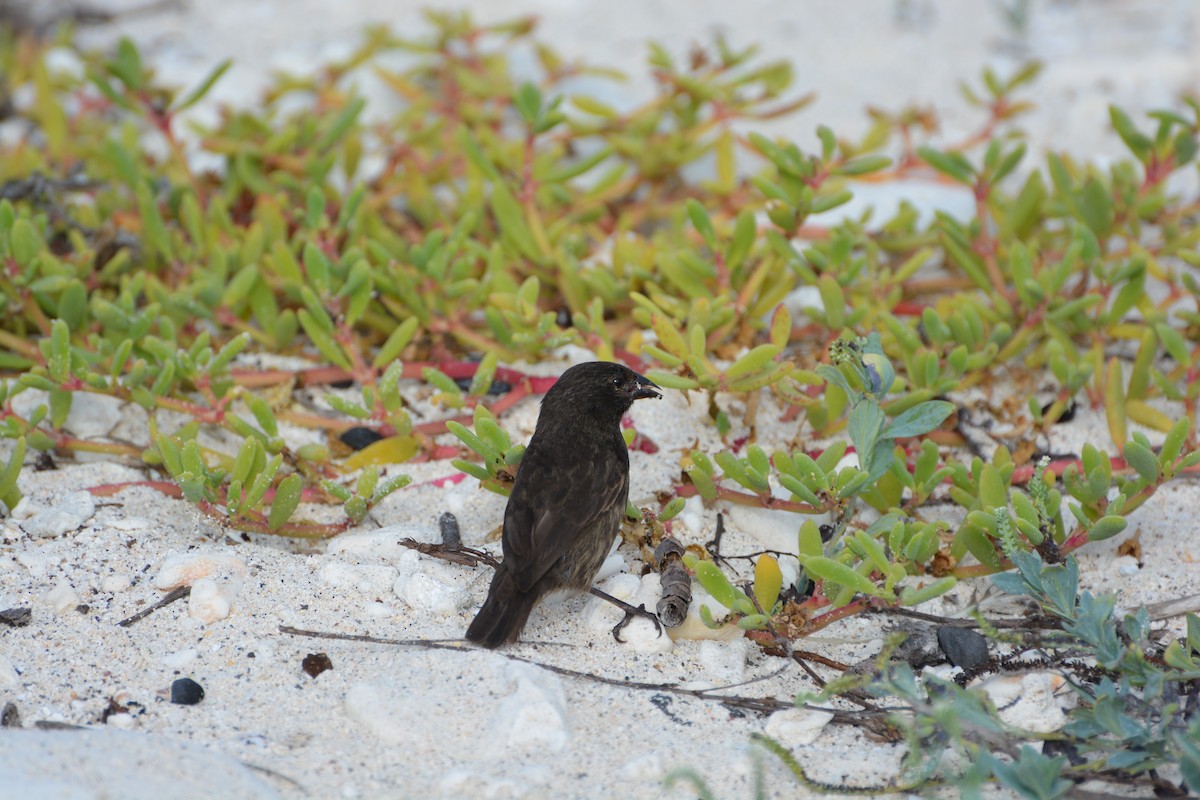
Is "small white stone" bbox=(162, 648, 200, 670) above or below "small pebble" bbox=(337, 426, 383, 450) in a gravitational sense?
below

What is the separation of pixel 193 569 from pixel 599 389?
1.24 m

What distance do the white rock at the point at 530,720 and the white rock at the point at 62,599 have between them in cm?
120

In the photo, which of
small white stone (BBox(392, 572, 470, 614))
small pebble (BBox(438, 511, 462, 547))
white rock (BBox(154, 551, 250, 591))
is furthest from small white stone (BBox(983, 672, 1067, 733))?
white rock (BBox(154, 551, 250, 591))

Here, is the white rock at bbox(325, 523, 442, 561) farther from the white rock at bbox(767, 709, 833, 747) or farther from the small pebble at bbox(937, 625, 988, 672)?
the small pebble at bbox(937, 625, 988, 672)

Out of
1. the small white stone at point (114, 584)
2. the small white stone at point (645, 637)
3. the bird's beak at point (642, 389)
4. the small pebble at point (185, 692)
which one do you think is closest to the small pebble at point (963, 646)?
the small white stone at point (645, 637)

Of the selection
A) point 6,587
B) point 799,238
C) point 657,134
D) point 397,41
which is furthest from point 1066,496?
point 397,41

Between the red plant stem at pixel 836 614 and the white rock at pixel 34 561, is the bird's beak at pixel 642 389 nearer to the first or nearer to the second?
the red plant stem at pixel 836 614

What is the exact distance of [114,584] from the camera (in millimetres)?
3238

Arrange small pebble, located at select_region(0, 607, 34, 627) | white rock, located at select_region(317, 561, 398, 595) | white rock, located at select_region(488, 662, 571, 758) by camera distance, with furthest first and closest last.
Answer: white rock, located at select_region(317, 561, 398, 595) → small pebble, located at select_region(0, 607, 34, 627) → white rock, located at select_region(488, 662, 571, 758)

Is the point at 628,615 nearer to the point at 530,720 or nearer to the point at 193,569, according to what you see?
the point at 530,720

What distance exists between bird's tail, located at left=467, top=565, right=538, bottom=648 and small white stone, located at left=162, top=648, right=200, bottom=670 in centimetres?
68

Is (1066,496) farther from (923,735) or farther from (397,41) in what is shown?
(397,41)

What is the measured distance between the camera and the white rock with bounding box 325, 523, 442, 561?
11.3 feet

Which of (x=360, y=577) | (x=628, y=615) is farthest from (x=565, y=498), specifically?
(x=360, y=577)
